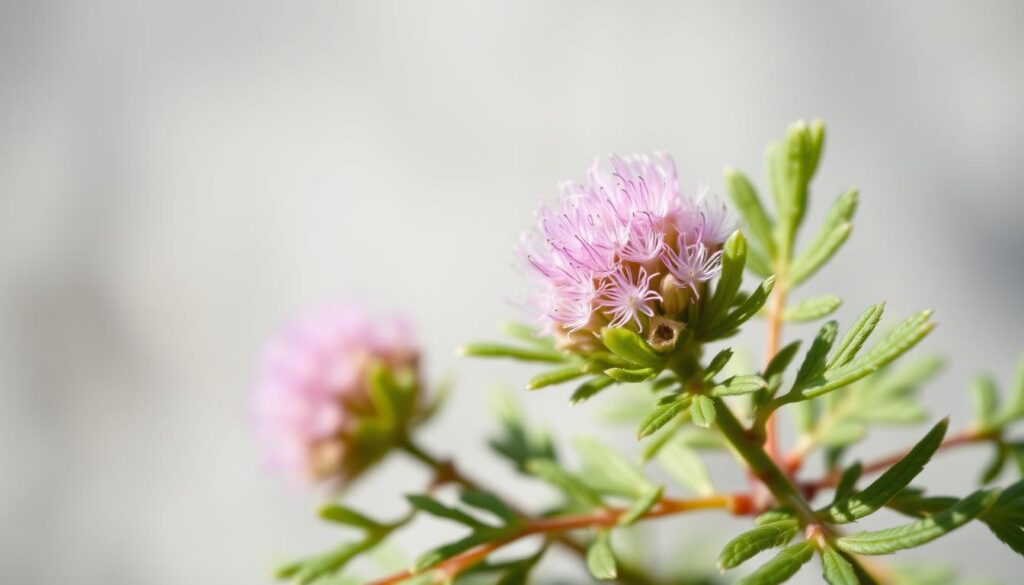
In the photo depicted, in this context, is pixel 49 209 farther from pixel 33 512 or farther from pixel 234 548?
pixel 234 548

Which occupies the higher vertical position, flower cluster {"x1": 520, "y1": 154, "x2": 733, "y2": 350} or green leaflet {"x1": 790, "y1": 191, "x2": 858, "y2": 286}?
flower cluster {"x1": 520, "y1": 154, "x2": 733, "y2": 350}

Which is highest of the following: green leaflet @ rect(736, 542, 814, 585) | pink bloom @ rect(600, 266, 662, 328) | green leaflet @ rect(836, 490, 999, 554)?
pink bloom @ rect(600, 266, 662, 328)

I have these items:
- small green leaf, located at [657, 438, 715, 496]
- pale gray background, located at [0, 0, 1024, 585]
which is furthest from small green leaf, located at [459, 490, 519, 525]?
pale gray background, located at [0, 0, 1024, 585]

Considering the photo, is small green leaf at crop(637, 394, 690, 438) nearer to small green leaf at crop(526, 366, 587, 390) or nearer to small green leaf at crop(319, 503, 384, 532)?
small green leaf at crop(526, 366, 587, 390)

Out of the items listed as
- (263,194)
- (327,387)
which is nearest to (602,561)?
(327,387)

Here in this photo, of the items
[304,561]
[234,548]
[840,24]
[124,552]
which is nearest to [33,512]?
[124,552]

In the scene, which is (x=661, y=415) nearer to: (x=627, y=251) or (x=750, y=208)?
(x=627, y=251)
